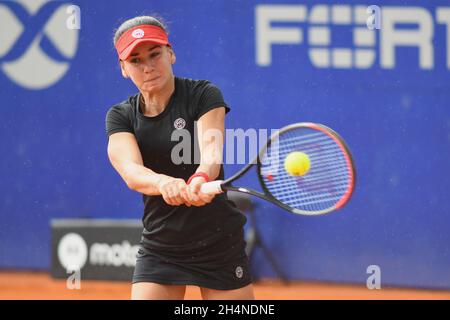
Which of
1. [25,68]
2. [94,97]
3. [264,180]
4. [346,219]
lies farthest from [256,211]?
[264,180]

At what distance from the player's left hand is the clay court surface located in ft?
10.7

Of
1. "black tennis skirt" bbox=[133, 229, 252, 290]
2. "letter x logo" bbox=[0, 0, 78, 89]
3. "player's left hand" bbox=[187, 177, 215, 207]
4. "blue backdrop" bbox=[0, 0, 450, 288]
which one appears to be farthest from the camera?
"letter x logo" bbox=[0, 0, 78, 89]

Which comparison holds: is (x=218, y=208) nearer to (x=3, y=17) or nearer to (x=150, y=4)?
(x=150, y=4)

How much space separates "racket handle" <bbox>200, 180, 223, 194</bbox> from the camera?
3463 millimetres

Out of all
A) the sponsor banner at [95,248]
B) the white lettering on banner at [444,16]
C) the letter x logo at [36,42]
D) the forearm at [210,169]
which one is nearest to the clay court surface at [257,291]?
the sponsor banner at [95,248]

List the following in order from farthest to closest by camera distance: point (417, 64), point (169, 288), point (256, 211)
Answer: point (256, 211) → point (417, 64) → point (169, 288)

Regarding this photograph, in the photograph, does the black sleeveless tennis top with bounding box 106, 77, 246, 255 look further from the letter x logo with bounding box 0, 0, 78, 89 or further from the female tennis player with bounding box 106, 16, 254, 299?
the letter x logo with bounding box 0, 0, 78, 89

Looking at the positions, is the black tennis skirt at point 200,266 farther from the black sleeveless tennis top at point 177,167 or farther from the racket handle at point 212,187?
the racket handle at point 212,187

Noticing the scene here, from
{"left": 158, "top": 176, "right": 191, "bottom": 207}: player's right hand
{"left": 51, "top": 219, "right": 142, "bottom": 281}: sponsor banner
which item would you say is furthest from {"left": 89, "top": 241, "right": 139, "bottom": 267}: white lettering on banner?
{"left": 158, "top": 176, "right": 191, "bottom": 207}: player's right hand

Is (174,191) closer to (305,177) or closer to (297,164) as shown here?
(297,164)

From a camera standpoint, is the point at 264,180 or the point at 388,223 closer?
the point at 264,180

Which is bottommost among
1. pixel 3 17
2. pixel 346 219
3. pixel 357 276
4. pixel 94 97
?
pixel 357 276

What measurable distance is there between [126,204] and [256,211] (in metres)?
1.10

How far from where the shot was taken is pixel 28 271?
7594mm
